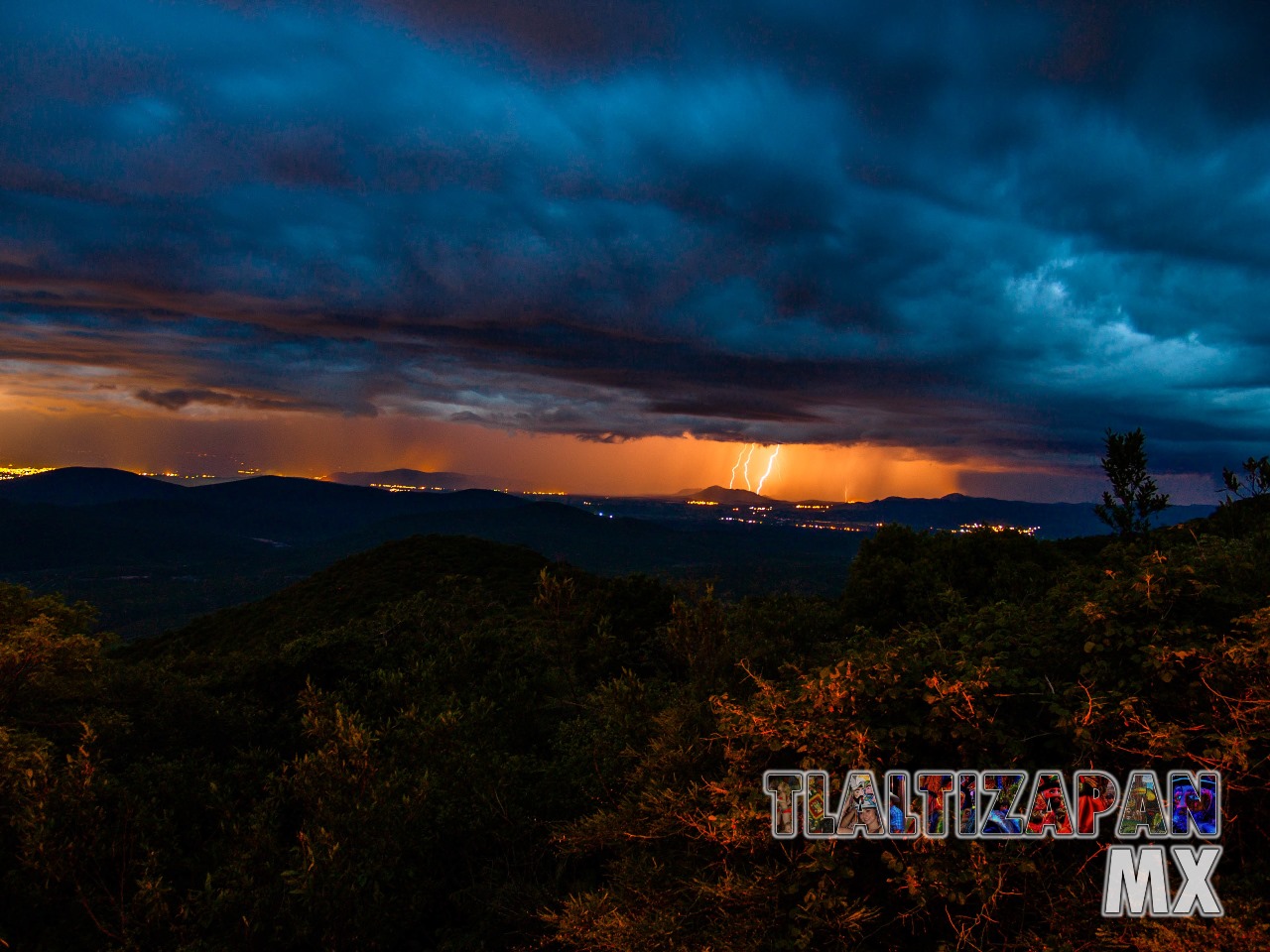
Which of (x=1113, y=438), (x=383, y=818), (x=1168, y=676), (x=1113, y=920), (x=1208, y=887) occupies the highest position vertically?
(x=1113, y=438)

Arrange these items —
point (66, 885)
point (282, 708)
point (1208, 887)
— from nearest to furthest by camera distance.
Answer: point (1208, 887) → point (66, 885) → point (282, 708)

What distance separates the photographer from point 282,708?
16750 mm

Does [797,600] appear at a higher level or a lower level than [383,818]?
higher

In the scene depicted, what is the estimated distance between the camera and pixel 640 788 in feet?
33.6

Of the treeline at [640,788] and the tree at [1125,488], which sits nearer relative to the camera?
the treeline at [640,788]

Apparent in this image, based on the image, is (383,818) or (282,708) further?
(282,708)

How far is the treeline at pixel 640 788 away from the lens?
6148 mm

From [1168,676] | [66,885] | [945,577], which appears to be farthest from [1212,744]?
[945,577]

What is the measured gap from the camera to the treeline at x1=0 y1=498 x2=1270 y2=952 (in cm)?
615

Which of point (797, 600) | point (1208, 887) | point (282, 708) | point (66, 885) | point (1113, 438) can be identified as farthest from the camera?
point (1113, 438)

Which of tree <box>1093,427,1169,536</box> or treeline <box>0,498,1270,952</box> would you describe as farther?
tree <box>1093,427,1169,536</box>

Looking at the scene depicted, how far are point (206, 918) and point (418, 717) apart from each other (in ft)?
15.3

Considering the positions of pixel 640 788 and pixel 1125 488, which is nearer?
pixel 640 788

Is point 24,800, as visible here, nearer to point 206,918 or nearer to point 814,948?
point 206,918
